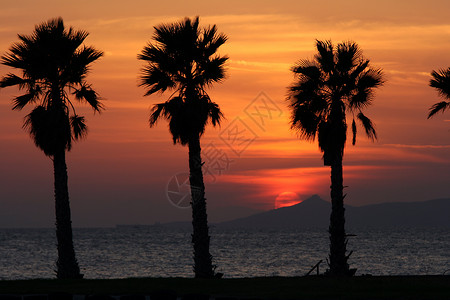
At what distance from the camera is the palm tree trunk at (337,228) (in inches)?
1547

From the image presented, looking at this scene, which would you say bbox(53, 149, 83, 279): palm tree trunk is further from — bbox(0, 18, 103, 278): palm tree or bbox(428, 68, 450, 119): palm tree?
bbox(428, 68, 450, 119): palm tree

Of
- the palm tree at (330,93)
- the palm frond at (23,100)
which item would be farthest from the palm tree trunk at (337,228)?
the palm frond at (23,100)

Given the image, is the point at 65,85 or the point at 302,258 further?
the point at 302,258

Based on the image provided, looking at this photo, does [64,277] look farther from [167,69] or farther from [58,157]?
[167,69]

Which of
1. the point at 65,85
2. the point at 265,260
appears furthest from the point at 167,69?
the point at 265,260

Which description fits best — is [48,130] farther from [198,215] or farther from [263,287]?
[263,287]

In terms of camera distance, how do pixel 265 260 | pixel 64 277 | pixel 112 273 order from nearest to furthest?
pixel 64 277
pixel 112 273
pixel 265 260

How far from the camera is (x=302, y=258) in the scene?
122125 mm

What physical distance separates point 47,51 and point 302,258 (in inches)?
3506

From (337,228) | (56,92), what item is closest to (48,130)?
(56,92)

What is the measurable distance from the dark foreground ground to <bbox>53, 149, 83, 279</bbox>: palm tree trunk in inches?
171

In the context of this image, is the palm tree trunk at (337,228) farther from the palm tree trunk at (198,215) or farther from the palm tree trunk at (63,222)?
the palm tree trunk at (63,222)

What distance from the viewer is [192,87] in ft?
132

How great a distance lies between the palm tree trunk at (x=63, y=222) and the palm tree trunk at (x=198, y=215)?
Result: 6.18 metres
